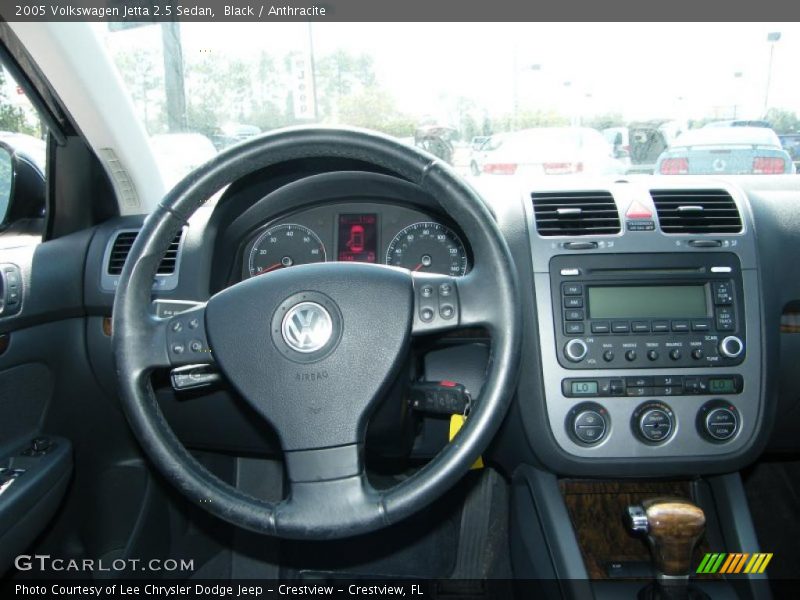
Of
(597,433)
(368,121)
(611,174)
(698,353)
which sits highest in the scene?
(368,121)

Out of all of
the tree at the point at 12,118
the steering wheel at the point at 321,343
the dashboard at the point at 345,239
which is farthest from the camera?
the tree at the point at 12,118

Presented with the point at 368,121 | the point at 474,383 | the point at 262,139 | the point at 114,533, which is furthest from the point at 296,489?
the point at 114,533

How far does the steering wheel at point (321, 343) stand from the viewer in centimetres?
131

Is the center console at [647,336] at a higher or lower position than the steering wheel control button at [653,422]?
higher

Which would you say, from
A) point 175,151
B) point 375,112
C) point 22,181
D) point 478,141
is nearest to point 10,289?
point 22,181

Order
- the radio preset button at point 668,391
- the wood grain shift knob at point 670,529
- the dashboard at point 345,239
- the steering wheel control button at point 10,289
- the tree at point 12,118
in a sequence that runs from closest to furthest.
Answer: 1. the wood grain shift knob at point 670,529
2. the radio preset button at point 668,391
3. the steering wheel control button at point 10,289
4. the dashboard at point 345,239
5. the tree at point 12,118

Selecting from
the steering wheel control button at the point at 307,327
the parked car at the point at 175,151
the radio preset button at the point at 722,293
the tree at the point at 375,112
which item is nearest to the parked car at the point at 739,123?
the radio preset button at the point at 722,293

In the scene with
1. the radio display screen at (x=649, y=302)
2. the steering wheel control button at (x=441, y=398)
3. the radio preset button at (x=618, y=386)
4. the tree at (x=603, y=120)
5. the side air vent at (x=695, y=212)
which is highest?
the tree at (x=603, y=120)

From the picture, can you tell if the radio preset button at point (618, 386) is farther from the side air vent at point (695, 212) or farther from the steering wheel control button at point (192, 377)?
the steering wheel control button at point (192, 377)

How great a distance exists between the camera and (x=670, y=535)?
173 cm

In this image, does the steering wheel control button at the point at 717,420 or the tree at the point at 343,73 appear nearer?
the steering wheel control button at the point at 717,420

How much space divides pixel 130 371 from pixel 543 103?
1.47 meters

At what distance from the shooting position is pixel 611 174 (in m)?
2.15

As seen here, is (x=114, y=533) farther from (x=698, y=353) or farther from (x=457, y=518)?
(x=698, y=353)
